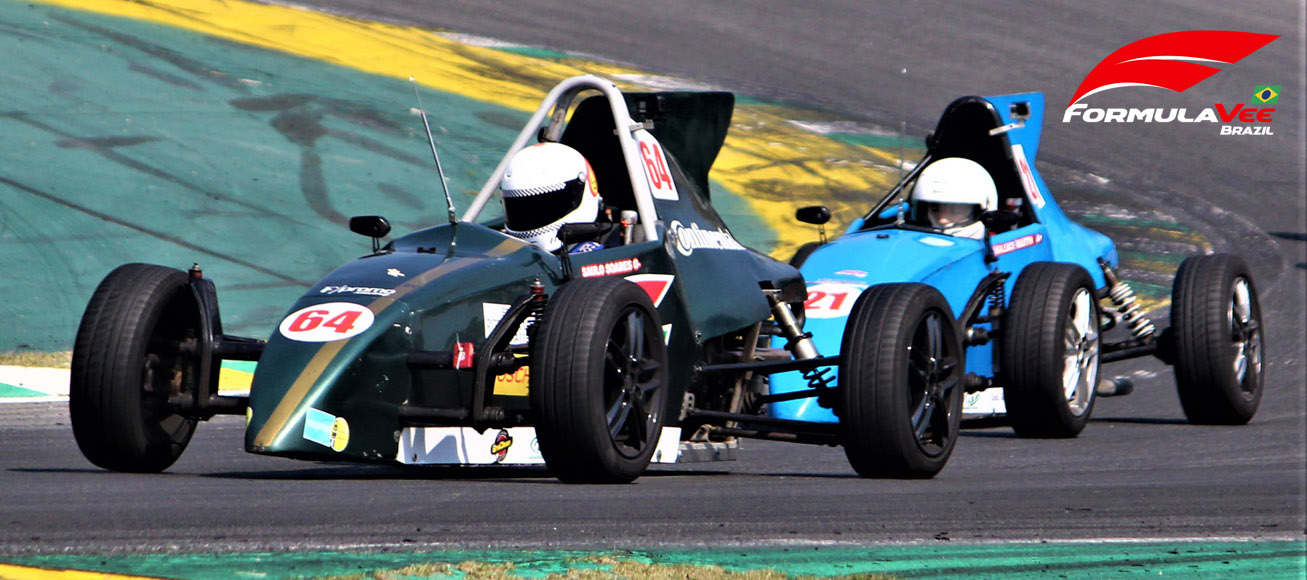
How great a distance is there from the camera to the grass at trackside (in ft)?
37.8

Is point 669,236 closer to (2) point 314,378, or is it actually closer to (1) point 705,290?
(1) point 705,290

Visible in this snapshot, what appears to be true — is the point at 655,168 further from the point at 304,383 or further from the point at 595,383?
the point at 304,383

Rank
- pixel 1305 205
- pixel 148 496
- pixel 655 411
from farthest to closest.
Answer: pixel 1305 205 → pixel 655 411 → pixel 148 496

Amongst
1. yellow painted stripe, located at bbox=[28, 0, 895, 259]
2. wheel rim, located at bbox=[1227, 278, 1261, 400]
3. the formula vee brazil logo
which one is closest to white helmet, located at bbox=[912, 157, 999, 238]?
wheel rim, located at bbox=[1227, 278, 1261, 400]

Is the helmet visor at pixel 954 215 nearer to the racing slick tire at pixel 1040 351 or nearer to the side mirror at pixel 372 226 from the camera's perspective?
the racing slick tire at pixel 1040 351

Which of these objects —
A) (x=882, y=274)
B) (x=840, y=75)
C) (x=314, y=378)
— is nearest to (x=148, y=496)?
(x=314, y=378)

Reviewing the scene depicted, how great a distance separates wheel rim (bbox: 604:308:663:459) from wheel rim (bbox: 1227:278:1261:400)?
534cm

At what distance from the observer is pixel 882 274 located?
9914 millimetres

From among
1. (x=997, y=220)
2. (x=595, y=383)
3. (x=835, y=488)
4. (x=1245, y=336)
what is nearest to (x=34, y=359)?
(x=997, y=220)

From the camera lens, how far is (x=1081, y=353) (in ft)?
32.9

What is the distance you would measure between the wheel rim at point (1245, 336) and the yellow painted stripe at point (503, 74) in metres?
6.60

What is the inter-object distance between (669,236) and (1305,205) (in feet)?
45.2

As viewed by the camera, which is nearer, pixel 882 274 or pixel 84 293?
pixel 882 274

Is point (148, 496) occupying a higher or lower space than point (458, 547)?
lower
